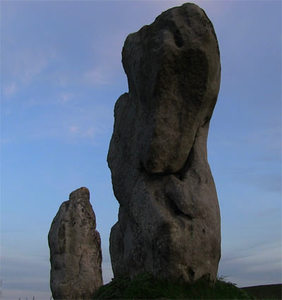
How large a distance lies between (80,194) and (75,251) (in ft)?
7.18

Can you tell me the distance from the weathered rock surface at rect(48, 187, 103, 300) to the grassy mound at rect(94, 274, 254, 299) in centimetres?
672

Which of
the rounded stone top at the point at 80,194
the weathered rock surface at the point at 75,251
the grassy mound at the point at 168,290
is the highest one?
the rounded stone top at the point at 80,194

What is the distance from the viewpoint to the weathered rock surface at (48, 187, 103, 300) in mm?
18219

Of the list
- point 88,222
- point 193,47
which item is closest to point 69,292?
point 88,222

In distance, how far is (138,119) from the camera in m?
12.5

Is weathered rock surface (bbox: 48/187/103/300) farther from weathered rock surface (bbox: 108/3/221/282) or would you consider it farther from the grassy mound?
the grassy mound

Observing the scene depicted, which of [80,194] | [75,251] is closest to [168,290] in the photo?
[75,251]

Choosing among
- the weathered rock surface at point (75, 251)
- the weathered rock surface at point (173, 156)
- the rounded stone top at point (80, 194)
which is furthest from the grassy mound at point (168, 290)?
the rounded stone top at point (80, 194)

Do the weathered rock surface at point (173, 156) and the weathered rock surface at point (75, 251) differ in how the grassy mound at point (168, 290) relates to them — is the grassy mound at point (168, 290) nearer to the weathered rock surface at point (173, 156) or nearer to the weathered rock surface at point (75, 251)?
the weathered rock surface at point (173, 156)

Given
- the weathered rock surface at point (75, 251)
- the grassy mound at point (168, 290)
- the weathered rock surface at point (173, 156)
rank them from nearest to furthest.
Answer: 1. the grassy mound at point (168, 290)
2. the weathered rock surface at point (173, 156)
3. the weathered rock surface at point (75, 251)

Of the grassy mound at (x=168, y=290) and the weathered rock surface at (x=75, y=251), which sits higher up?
the weathered rock surface at (x=75, y=251)

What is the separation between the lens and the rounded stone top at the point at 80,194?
19781mm

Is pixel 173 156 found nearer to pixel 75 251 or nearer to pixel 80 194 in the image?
pixel 75 251

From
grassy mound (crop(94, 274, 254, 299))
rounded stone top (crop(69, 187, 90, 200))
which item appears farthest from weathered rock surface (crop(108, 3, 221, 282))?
rounded stone top (crop(69, 187, 90, 200))
